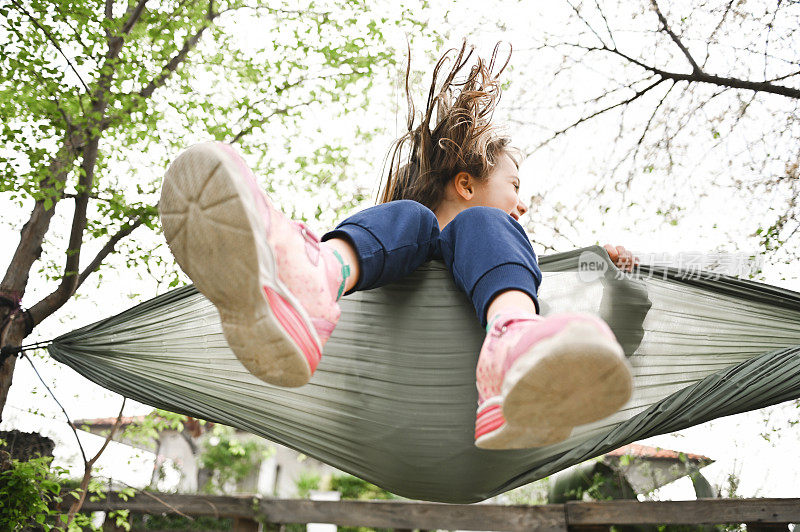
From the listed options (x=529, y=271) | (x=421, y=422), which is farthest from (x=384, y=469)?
(x=529, y=271)

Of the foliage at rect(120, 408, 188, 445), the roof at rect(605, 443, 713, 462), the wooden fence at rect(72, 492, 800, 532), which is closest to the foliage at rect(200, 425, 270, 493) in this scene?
the wooden fence at rect(72, 492, 800, 532)

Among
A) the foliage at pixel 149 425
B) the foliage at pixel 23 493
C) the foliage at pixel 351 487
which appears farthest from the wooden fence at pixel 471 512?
the foliage at pixel 351 487

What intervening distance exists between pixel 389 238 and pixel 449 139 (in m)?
0.51

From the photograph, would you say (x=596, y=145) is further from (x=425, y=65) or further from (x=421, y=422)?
(x=421, y=422)

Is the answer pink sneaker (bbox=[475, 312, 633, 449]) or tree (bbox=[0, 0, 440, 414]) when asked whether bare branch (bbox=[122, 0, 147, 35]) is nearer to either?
tree (bbox=[0, 0, 440, 414])

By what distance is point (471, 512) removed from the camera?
→ 10.4ft

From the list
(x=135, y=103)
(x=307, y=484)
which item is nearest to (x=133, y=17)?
(x=135, y=103)

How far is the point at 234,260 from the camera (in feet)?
2.21

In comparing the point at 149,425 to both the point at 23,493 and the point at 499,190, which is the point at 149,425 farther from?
the point at 499,190

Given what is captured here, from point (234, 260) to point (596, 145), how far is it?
2637 mm

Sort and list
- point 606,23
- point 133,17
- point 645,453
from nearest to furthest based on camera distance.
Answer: point 133,17
point 606,23
point 645,453

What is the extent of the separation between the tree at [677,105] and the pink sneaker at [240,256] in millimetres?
2340

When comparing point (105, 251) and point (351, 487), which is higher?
point (105, 251)

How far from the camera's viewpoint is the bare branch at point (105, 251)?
2559 mm
